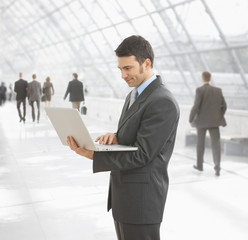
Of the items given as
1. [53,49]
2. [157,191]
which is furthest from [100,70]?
[157,191]

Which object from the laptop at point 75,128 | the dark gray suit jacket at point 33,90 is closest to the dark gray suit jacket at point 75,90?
the dark gray suit jacket at point 33,90

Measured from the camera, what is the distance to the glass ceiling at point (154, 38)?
496 inches

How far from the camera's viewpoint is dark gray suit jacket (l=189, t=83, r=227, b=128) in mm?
6891

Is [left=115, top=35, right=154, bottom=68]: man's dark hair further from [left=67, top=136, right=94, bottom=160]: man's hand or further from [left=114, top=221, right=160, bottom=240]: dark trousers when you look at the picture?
[left=114, top=221, right=160, bottom=240]: dark trousers

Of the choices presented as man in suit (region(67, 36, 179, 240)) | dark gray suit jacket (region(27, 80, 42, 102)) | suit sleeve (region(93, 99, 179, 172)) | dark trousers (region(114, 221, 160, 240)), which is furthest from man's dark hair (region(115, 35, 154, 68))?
dark gray suit jacket (region(27, 80, 42, 102))

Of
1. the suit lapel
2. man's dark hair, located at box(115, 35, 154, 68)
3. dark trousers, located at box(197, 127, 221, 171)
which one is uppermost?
man's dark hair, located at box(115, 35, 154, 68)

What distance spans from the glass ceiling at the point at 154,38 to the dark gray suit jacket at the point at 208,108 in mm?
5716

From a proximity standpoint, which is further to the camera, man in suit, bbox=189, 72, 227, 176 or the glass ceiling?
the glass ceiling

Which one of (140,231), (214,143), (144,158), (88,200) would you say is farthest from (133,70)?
(214,143)

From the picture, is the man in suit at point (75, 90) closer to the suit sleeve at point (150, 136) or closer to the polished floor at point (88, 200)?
the polished floor at point (88, 200)

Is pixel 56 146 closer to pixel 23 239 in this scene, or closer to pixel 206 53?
pixel 23 239

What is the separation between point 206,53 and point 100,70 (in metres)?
10.1

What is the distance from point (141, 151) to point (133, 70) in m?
0.44

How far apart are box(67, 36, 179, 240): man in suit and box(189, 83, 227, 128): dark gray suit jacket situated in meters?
4.87
